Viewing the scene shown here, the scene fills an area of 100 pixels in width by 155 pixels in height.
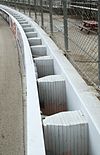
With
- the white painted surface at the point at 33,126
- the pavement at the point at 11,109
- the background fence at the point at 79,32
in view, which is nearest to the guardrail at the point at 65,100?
the white painted surface at the point at 33,126

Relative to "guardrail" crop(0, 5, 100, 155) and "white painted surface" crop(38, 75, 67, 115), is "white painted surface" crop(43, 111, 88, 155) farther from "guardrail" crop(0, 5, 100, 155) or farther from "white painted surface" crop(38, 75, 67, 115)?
"white painted surface" crop(38, 75, 67, 115)

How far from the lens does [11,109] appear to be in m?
5.27

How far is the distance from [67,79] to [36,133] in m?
1.42

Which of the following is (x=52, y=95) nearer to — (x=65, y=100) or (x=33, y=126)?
(x=65, y=100)

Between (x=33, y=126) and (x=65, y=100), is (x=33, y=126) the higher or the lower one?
the higher one

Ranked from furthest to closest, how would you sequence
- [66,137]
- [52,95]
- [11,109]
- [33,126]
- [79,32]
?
[79,32]
[11,109]
[52,95]
[66,137]
[33,126]

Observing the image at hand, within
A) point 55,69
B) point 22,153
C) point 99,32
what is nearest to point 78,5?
point 55,69

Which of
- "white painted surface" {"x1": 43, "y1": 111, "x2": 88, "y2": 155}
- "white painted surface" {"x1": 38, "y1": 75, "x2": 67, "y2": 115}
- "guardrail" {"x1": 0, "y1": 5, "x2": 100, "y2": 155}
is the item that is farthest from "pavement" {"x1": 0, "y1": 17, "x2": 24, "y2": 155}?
"white painted surface" {"x1": 43, "y1": 111, "x2": 88, "y2": 155}

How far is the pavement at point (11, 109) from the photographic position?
13.5 ft

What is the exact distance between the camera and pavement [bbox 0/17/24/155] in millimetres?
4117

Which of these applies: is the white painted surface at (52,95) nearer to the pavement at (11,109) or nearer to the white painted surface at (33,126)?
the white painted surface at (33,126)

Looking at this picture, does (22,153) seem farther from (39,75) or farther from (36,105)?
(39,75)

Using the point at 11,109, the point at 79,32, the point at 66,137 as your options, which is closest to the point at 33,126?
the point at 66,137

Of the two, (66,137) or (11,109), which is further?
(11,109)
